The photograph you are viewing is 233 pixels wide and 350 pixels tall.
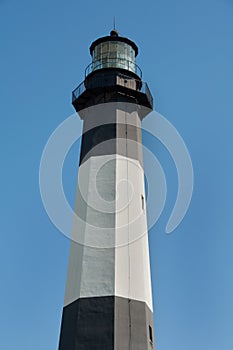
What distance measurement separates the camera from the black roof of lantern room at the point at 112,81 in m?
18.5

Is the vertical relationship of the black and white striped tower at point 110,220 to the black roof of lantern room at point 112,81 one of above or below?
below

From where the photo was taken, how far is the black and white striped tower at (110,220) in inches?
526

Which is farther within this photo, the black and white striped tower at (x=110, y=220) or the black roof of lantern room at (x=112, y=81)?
the black roof of lantern room at (x=112, y=81)

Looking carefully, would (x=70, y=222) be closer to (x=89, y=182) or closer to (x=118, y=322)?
(x=89, y=182)

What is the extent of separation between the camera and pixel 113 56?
2000 centimetres

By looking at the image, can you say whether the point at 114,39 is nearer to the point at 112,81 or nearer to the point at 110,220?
the point at 112,81

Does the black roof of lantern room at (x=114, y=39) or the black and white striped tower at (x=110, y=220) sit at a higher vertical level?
the black roof of lantern room at (x=114, y=39)

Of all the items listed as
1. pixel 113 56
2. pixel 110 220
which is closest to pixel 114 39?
pixel 113 56

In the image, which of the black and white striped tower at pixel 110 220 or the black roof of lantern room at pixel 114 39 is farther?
the black roof of lantern room at pixel 114 39

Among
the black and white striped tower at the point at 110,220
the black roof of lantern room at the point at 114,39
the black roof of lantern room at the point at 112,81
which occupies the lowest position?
the black and white striped tower at the point at 110,220

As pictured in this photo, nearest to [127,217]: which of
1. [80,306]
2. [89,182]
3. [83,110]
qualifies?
[89,182]

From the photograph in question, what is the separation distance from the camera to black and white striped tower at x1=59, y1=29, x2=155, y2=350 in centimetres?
1336

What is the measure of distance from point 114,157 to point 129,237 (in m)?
3.20

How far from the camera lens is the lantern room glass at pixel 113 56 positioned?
65.0ft
